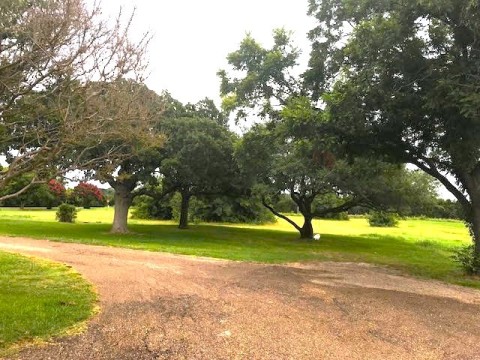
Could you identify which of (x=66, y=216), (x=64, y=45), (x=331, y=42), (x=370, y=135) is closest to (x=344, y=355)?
(x=64, y=45)

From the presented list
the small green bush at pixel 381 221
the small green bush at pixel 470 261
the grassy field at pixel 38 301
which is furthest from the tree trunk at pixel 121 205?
the small green bush at pixel 381 221

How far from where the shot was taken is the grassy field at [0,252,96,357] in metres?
6.08

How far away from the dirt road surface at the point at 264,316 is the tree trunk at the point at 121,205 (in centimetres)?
1343

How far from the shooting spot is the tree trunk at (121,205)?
26.2 meters

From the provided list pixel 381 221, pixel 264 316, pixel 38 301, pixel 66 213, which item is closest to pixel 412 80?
pixel 264 316

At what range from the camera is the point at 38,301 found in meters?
7.63

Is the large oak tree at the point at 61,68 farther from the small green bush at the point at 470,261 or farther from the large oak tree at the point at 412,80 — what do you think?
the small green bush at the point at 470,261

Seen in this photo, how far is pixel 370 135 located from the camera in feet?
41.5

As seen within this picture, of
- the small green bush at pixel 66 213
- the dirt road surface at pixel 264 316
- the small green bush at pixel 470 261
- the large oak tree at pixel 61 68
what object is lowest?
the dirt road surface at pixel 264 316

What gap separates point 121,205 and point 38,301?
1914 cm

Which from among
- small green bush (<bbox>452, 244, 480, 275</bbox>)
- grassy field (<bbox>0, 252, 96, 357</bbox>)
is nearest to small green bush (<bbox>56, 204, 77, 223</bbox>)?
grassy field (<bbox>0, 252, 96, 357</bbox>)

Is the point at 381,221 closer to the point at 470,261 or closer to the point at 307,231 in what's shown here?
the point at 307,231

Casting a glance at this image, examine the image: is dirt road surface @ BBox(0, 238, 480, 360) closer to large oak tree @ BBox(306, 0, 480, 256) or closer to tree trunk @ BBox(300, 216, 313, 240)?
large oak tree @ BBox(306, 0, 480, 256)

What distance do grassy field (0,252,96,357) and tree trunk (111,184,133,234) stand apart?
572 inches
